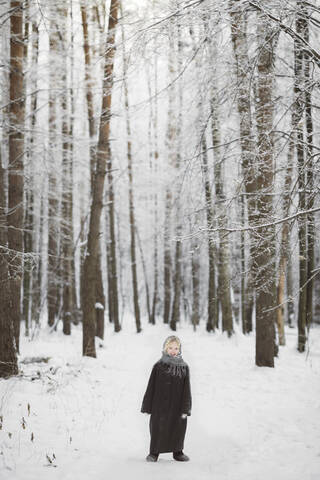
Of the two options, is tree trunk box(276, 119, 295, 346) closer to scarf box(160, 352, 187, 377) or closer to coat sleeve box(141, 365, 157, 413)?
scarf box(160, 352, 187, 377)

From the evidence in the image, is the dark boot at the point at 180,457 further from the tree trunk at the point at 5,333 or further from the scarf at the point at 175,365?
the tree trunk at the point at 5,333

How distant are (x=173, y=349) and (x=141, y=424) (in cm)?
193

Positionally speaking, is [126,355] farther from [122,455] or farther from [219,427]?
[122,455]

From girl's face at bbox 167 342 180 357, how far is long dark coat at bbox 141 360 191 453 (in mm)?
147

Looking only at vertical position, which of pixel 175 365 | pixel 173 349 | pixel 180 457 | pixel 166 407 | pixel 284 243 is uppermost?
pixel 284 243

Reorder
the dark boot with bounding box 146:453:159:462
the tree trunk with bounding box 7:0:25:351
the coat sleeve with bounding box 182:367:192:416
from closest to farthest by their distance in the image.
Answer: the dark boot with bounding box 146:453:159:462, the coat sleeve with bounding box 182:367:192:416, the tree trunk with bounding box 7:0:25:351

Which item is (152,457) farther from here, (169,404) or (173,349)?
(173,349)

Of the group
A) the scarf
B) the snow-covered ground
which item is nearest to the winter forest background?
the snow-covered ground

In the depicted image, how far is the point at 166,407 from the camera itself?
162 inches

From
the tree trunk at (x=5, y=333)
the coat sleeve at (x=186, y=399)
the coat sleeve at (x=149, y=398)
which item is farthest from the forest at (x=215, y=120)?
the coat sleeve at (x=149, y=398)

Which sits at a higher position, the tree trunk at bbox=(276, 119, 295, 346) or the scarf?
the tree trunk at bbox=(276, 119, 295, 346)

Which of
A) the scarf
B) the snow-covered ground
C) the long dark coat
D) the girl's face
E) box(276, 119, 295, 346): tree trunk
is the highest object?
box(276, 119, 295, 346): tree trunk

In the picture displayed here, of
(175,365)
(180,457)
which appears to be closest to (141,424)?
(180,457)

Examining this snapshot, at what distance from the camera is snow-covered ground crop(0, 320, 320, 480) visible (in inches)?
149
